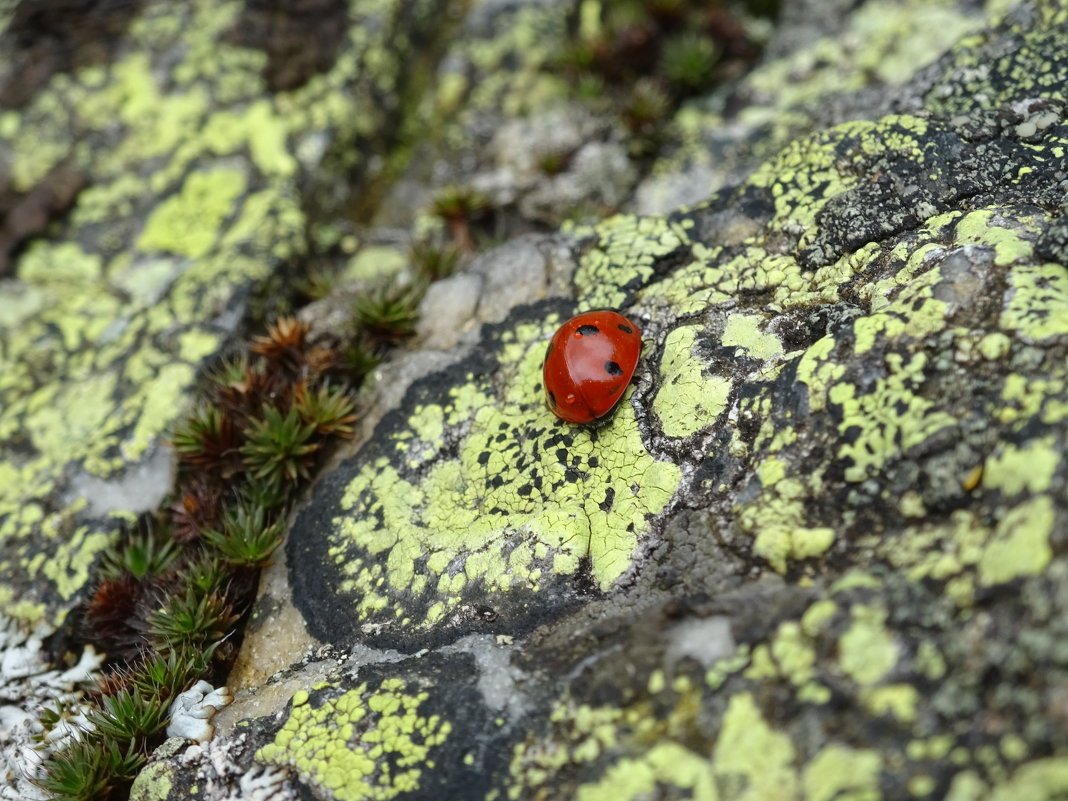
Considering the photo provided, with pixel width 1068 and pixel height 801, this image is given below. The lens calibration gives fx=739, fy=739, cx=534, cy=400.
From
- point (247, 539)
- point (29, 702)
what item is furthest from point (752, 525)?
point (29, 702)

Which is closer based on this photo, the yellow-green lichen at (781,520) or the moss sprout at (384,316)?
the yellow-green lichen at (781,520)

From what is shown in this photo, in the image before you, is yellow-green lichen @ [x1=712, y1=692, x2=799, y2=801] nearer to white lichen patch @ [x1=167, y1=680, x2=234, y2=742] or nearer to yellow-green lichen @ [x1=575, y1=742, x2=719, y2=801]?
yellow-green lichen @ [x1=575, y1=742, x2=719, y2=801]

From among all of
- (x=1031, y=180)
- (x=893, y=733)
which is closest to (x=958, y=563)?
(x=893, y=733)

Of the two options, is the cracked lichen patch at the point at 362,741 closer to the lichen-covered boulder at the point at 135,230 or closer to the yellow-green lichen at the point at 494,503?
the yellow-green lichen at the point at 494,503

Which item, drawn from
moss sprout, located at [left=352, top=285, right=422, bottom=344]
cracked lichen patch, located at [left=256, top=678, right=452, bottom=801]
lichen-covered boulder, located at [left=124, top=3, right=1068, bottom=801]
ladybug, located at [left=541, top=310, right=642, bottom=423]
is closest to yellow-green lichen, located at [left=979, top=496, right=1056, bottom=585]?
lichen-covered boulder, located at [left=124, top=3, right=1068, bottom=801]

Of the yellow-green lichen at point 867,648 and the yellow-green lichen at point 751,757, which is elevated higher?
the yellow-green lichen at point 867,648

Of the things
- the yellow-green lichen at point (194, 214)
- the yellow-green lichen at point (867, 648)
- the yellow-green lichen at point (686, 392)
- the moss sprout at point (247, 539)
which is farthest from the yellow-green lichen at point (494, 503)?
the yellow-green lichen at point (194, 214)

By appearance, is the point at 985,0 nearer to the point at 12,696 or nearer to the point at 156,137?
the point at 156,137
